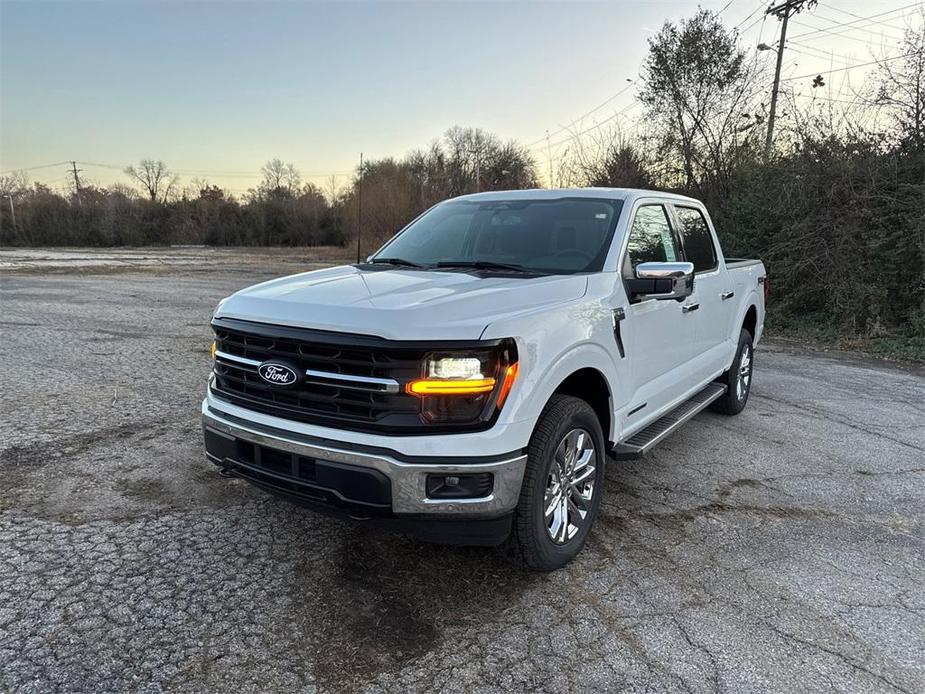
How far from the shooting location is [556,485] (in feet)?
9.97

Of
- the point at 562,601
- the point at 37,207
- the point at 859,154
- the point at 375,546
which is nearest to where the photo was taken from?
the point at 562,601

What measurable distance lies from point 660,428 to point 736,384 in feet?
7.29

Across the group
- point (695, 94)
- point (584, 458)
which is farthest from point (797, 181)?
point (584, 458)

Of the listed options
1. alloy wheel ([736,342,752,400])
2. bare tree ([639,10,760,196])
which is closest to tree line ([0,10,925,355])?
bare tree ([639,10,760,196])

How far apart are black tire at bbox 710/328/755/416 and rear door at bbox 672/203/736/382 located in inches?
12.1

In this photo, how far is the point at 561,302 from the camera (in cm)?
301

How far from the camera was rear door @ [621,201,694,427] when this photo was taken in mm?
3660

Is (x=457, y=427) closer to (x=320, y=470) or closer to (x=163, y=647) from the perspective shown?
(x=320, y=470)

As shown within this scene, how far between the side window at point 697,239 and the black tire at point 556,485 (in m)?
2.12

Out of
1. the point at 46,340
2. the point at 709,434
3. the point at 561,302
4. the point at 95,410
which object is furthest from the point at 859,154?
the point at 46,340

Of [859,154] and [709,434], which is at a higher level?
[859,154]

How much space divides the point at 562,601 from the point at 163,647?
1.71 metres

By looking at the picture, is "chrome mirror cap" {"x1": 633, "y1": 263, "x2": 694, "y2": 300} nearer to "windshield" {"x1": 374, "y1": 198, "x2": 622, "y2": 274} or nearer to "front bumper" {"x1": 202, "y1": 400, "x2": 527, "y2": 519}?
"windshield" {"x1": 374, "y1": 198, "x2": 622, "y2": 274}

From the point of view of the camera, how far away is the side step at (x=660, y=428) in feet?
11.7
